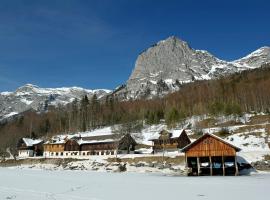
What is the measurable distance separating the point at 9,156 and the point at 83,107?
49077 millimetres

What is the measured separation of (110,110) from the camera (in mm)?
174500

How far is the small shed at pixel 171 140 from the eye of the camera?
93.5m

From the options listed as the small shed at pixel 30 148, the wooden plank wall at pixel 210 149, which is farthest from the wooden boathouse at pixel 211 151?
the small shed at pixel 30 148

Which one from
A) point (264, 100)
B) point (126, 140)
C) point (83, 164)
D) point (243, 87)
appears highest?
point (243, 87)

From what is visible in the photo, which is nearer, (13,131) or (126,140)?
(126,140)

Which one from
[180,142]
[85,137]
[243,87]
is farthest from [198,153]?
[243,87]

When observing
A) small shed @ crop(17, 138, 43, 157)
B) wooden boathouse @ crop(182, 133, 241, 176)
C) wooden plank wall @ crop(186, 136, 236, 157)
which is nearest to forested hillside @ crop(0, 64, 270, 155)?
small shed @ crop(17, 138, 43, 157)

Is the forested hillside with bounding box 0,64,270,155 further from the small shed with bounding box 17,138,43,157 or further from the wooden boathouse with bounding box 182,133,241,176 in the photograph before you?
the wooden boathouse with bounding box 182,133,241,176

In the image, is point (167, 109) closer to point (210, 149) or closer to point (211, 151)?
point (210, 149)

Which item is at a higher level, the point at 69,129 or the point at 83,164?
the point at 69,129

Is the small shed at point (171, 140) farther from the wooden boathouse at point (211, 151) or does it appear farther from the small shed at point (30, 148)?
the small shed at point (30, 148)

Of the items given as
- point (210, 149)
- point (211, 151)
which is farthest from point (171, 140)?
point (211, 151)

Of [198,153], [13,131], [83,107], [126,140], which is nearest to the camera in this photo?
[198,153]

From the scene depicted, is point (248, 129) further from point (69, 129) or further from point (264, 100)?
point (69, 129)
